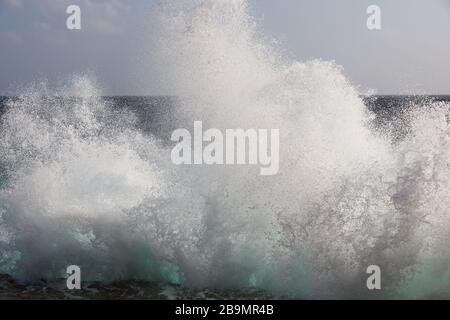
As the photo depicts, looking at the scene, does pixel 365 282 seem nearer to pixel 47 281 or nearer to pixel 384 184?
pixel 384 184

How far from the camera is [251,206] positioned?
9953 millimetres

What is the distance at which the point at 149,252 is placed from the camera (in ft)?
32.4

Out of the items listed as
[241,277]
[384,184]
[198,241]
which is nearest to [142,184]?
[198,241]

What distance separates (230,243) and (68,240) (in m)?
3.37

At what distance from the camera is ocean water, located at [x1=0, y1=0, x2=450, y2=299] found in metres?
8.78

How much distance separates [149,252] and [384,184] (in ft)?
15.4

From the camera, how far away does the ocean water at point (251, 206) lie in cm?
878

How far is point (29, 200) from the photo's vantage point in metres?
11.0

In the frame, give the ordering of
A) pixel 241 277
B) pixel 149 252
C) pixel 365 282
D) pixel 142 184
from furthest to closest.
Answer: pixel 142 184 → pixel 149 252 → pixel 241 277 → pixel 365 282

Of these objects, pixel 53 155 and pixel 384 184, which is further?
pixel 53 155

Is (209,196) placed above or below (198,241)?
above
